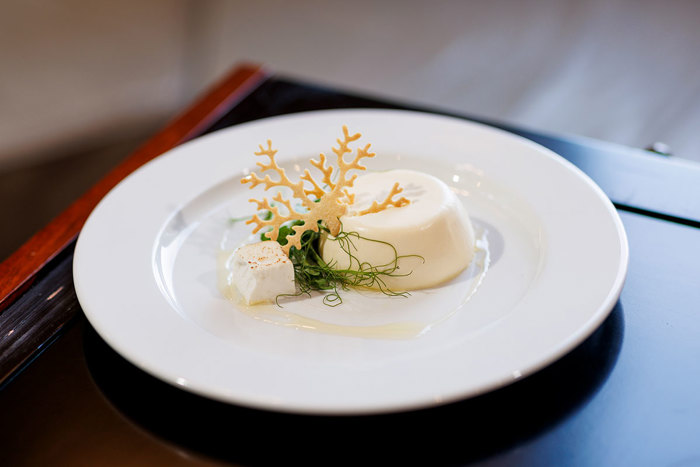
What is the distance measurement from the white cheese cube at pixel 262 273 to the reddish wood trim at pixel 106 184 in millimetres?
347

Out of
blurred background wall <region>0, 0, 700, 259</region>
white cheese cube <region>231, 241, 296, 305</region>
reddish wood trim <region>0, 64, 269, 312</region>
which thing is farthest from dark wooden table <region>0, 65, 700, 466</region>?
blurred background wall <region>0, 0, 700, 259</region>

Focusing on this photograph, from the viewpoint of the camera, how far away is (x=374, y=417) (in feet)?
3.04

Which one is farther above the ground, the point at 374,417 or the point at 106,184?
the point at 374,417

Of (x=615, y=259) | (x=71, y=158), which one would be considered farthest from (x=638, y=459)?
(x=71, y=158)

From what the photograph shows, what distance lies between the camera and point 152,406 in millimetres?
949

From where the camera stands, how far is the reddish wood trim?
122 cm

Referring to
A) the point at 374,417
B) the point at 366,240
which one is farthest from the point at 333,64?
the point at 374,417

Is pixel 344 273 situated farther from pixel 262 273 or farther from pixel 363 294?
pixel 262 273

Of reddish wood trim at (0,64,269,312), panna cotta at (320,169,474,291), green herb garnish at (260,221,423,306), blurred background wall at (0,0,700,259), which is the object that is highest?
panna cotta at (320,169,474,291)

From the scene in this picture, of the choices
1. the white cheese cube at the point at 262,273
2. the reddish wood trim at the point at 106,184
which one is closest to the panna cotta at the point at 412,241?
the white cheese cube at the point at 262,273

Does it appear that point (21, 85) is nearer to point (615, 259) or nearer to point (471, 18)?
point (471, 18)

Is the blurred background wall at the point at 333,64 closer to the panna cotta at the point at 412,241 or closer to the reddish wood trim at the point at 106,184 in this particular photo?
the reddish wood trim at the point at 106,184

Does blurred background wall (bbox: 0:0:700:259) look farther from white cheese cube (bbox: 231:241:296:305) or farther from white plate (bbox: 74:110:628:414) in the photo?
white cheese cube (bbox: 231:241:296:305)

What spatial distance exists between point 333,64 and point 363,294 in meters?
2.85
